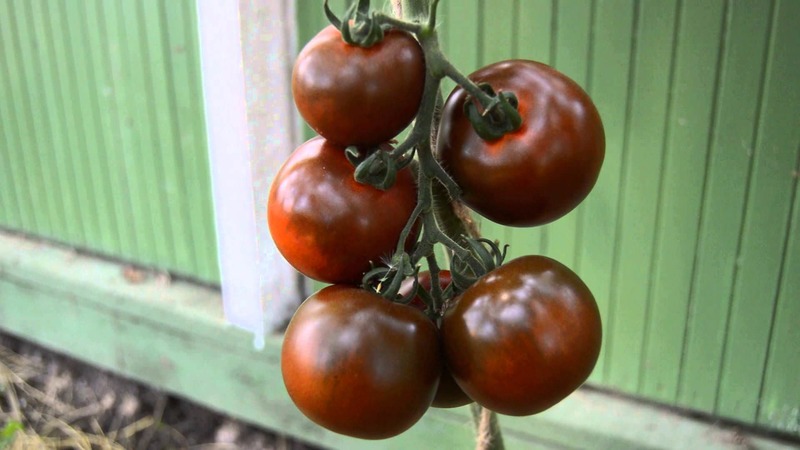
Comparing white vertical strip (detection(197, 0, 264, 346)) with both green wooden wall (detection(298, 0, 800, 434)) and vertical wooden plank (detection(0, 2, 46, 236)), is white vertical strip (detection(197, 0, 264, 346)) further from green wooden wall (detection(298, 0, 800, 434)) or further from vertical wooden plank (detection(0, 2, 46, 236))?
vertical wooden plank (detection(0, 2, 46, 236))

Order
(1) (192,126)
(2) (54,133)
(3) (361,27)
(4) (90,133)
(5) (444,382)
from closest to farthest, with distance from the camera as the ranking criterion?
Result: (3) (361,27) < (5) (444,382) < (1) (192,126) < (4) (90,133) < (2) (54,133)

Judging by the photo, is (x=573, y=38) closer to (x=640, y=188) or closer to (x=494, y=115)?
(x=640, y=188)

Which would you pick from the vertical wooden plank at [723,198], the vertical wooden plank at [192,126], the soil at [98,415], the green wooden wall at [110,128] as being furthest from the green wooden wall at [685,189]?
the soil at [98,415]

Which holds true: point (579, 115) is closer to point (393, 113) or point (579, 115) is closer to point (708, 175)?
point (393, 113)

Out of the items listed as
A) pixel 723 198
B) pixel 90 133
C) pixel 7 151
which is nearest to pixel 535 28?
pixel 723 198

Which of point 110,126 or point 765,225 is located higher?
point 765,225

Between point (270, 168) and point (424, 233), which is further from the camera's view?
point (270, 168)

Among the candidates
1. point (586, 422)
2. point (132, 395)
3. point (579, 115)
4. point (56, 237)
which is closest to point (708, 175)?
point (586, 422)

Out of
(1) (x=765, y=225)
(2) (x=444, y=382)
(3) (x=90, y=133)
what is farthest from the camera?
(3) (x=90, y=133)
